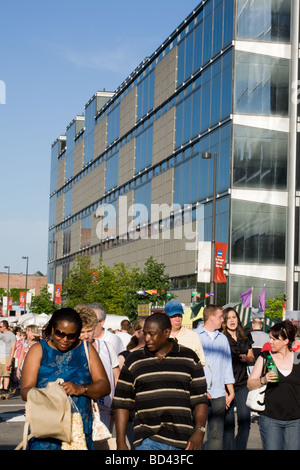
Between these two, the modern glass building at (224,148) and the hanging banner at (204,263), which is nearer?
the hanging banner at (204,263)

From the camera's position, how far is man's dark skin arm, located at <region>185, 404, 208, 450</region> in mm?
6023

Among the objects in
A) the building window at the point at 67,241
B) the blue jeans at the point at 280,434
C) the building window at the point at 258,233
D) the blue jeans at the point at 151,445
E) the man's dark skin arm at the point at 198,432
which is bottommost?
the blue jeans at the point at 280,434

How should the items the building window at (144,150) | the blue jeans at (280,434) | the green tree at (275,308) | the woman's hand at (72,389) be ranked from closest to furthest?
the woman's hand at (72,389) → the blue jeans at (280,434) → the green tree at (275,308) → the building window at (144,150)

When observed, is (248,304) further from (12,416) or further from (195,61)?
(195,61)

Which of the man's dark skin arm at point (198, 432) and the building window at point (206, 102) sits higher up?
the building window at point (206, 102)

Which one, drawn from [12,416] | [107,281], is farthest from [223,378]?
[107,281]

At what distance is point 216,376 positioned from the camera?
1013cm

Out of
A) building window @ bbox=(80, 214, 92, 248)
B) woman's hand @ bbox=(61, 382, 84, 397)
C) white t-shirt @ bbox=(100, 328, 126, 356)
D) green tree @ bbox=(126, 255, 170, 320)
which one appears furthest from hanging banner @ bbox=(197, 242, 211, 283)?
building window @ bbox=(80, 214, 92, 248)

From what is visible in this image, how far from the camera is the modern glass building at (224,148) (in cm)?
5178

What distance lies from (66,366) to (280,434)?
2808mm

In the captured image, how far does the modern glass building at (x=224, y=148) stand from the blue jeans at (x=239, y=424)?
1483 inches

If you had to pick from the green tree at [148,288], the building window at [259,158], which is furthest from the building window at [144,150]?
the building window at [259,158]

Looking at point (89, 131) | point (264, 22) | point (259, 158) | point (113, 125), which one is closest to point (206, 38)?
point (264, 22)

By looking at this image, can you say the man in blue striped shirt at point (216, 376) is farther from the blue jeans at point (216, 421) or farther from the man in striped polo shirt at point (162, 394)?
the man in striped polo shirt at point (162, 394)
